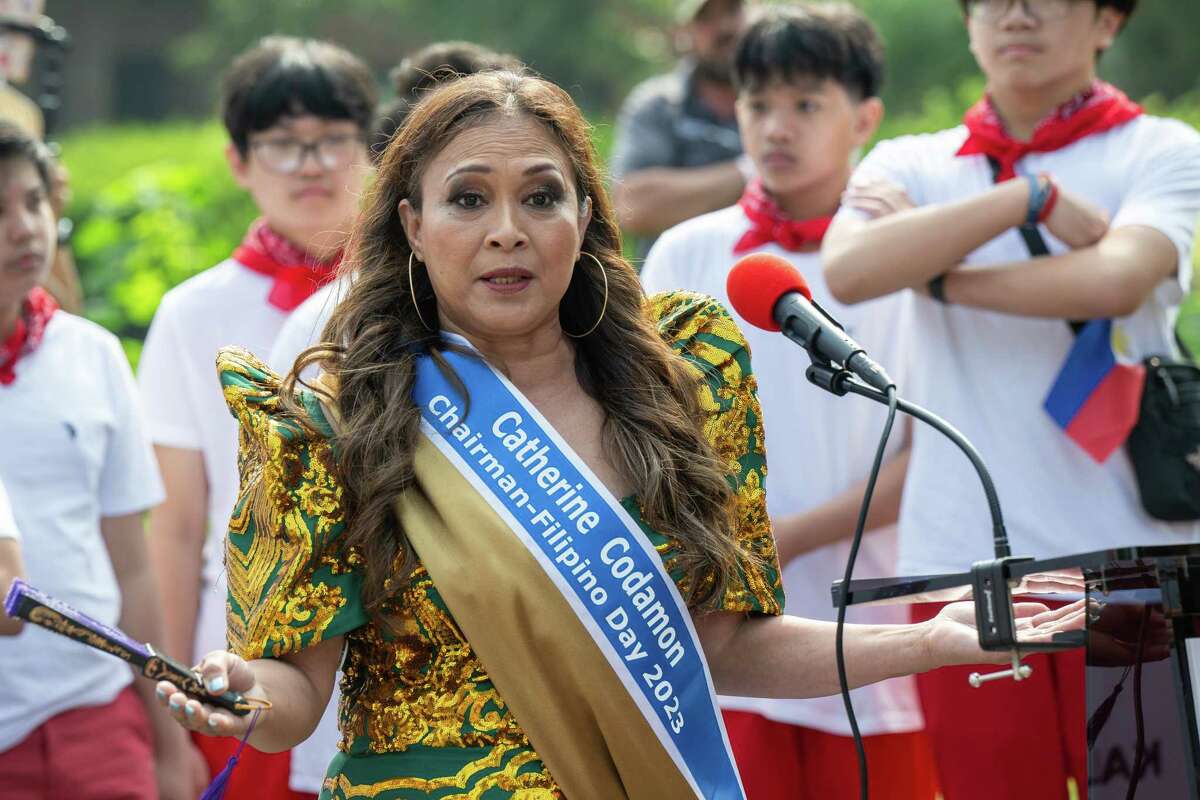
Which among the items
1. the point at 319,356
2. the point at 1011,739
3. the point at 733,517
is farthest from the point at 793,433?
the point at 319,356

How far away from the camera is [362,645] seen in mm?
2846

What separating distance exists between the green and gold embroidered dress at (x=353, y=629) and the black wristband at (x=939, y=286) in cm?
146

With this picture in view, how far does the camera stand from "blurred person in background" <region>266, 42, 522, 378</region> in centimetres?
424

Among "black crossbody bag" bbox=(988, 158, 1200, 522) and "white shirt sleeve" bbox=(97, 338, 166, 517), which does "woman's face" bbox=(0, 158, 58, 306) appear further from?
"black crossbody bag" bbox=(988, 158, 1200, 522)

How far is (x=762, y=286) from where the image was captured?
2.81 m

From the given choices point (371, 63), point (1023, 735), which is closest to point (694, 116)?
point (1023, 735)

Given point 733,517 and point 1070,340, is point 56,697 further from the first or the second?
point 1070,340

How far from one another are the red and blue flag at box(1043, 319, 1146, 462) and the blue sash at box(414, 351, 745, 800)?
4.85 feet

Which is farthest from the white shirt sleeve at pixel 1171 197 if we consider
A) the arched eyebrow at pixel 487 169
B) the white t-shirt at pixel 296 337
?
the white t-shirt at pixel 296 337

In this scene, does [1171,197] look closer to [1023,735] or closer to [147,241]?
[1023,735]

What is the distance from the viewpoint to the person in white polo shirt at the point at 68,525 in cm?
408

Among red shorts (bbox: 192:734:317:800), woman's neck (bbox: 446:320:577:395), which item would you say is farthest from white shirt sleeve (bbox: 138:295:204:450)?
woman's neck (bbox: 446:320:577:395)

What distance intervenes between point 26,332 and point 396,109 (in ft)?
3.74

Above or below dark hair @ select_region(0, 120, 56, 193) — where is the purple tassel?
below
